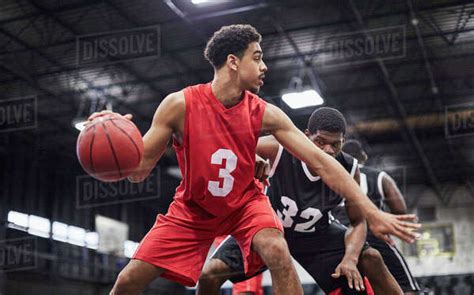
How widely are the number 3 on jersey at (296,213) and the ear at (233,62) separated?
0.91m

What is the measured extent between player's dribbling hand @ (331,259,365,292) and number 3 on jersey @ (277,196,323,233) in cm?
37

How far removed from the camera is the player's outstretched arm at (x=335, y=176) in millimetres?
2375

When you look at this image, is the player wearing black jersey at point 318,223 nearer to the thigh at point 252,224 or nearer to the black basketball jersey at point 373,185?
the thigh at point 252,224

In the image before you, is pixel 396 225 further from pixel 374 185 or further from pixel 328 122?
pixel 374 185

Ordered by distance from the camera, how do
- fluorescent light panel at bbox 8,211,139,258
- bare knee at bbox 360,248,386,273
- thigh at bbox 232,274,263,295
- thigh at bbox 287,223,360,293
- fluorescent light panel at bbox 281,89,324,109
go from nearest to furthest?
1. bare knee at bbox 360,248,386,273
2. thigh at bbox 287,223,360,293
3. thigh at bbox 232,274,263,295
4. fluorescent light panel at bbox 281,89,324,109
5. fluorescent light panel at bbox 8,211,139,258

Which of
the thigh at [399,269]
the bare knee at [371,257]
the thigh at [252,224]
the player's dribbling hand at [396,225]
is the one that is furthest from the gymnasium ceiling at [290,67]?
the player's dribbling hand at [396,225]

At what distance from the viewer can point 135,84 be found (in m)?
13.4

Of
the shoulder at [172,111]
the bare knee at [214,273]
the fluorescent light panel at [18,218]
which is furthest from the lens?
the fluorescent light panel at [18,218]

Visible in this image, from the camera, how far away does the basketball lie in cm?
278

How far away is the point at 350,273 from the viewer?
10.7 feet

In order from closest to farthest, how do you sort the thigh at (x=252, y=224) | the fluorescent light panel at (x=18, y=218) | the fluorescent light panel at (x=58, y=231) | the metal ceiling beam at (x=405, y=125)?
1. the thigh at (x=252, y=224)
2. the metal ceiling beam at (x=405, y=125)
3. the fluorescent light panel at (x=18, y=218)
4. the fluorescent light panel at (x=58, y=231)

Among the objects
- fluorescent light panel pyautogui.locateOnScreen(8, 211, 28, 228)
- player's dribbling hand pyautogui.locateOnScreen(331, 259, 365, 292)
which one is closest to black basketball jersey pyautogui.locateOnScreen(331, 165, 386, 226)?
player's dribbling hand pyautogui.locateOnScreen(331, 259, 365, 292)

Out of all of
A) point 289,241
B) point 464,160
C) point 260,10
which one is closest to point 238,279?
point 289,241

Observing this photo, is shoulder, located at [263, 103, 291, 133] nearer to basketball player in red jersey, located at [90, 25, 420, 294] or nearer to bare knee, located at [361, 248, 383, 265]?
basketball player in red jersey, located at [90, 25, 420, 294]
